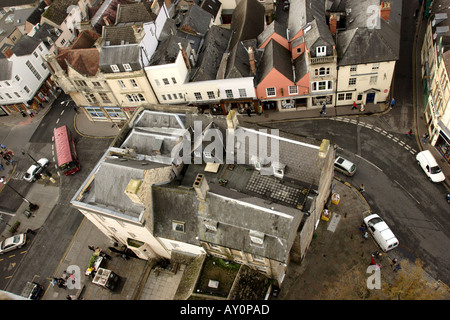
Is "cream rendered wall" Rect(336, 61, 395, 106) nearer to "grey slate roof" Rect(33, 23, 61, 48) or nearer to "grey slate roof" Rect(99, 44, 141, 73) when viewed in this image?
"grey slate roof" Rect(99, 44, 141, 73)

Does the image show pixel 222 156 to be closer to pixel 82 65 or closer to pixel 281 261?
pixel 281 261

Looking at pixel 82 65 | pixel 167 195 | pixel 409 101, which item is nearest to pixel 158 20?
pixel 82 65

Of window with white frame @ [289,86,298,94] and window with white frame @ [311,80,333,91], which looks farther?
window with white frame @ [289,86,298,94]

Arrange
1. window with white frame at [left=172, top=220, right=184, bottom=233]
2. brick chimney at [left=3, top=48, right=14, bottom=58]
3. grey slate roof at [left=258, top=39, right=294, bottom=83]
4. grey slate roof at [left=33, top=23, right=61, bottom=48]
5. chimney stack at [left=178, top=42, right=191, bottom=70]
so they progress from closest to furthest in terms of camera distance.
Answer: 1. window with white frame at [left=172, top=220, right=184, bottom=233]
2. grey slate roof at [left=258, top=39, right=294, bottom=83]
3. chimney stack at [left=178, top=42, right=191, bottom=70]
4. brick chimney at [left=3, top=48, right=14, bottom=58]
5. grey slate roof at [left=33, top=23, right=61, bottom=48]

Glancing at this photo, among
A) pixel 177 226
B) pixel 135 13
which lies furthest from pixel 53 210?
pixel 135 13

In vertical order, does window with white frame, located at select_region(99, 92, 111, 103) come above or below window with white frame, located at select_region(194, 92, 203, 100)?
above

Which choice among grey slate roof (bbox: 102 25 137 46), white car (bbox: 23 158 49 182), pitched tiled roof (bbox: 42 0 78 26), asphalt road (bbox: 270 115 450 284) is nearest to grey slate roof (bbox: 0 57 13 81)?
pitched tiled roof (bbox: 42 0 78 26)

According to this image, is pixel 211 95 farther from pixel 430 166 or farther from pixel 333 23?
pixel 430 166
